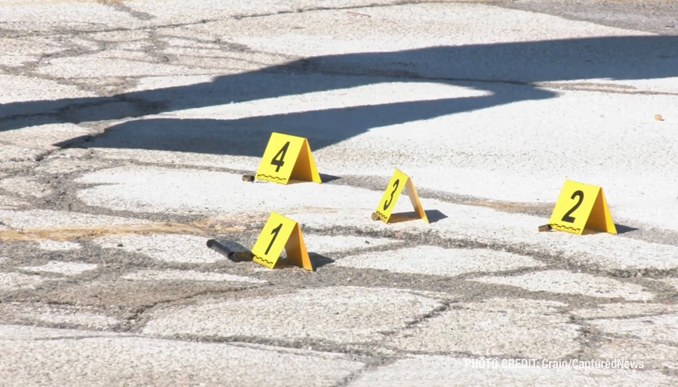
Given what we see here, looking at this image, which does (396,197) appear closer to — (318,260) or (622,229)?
(318,260)

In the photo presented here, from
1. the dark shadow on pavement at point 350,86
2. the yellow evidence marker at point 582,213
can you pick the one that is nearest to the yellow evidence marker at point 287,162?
the dark shadow on pavement at point 350,86

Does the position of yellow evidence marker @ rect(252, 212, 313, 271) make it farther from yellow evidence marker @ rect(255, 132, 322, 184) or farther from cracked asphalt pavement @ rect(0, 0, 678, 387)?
yellow evidence marker @ rect(255, 132, 322, 184)

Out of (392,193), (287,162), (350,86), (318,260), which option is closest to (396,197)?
(392,193)

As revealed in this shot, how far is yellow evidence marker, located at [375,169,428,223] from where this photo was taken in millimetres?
4719

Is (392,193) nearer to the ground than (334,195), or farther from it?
farther from it

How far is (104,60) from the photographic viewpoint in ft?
27.6

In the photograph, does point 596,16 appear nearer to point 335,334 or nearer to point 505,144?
point 505,144

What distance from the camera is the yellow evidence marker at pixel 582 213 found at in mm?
4703

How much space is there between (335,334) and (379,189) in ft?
6.86

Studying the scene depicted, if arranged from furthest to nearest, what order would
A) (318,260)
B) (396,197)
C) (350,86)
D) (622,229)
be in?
(350,86), (622,229), (396,197), (318,260)

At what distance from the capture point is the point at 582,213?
4.71 metres

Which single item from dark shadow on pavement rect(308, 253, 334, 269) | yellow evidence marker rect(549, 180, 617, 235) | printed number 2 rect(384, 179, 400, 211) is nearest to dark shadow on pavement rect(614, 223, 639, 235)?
yellow evidence marker rect(549, 180, 617, 235)

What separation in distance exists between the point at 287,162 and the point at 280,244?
145cm

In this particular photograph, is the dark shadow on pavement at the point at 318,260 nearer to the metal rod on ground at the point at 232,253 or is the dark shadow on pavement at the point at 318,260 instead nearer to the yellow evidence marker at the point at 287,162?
the metal rod on ground at the point at 232,253
